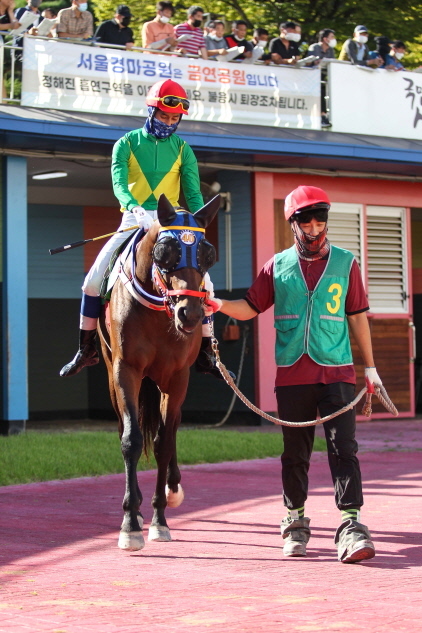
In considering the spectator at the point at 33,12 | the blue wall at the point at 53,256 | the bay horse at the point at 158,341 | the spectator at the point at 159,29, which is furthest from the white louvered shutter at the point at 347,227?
the bay horse at the point at 158,341

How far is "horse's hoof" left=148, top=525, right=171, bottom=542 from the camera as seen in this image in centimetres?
701

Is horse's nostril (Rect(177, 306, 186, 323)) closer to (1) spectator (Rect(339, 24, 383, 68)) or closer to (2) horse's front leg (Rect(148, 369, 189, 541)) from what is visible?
(2) horse's front leg (Rect(148, 369, 189, 541))

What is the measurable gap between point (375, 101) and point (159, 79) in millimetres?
3933

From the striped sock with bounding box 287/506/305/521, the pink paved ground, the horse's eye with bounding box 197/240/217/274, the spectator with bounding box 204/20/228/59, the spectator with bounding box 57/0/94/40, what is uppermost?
the spectator with bounding box 204/20/228/59

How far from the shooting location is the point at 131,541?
21.4ft

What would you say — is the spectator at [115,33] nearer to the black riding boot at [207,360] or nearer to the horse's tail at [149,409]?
the black riding boot at [207,360]

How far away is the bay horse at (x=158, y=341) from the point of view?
20.4 feet

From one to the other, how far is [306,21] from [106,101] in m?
18.0

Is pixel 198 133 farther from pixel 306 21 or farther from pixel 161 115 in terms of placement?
pixel 306 21

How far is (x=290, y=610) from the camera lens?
480cm

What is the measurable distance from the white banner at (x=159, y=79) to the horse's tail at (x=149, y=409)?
7.20 m

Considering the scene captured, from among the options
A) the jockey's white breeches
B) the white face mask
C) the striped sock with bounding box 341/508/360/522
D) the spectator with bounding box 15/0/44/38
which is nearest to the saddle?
the jockey's white breeches

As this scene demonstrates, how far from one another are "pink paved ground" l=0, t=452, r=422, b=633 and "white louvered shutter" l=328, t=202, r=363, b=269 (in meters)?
8.04

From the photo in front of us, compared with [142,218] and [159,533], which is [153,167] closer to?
[142,218]
